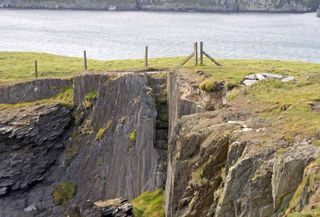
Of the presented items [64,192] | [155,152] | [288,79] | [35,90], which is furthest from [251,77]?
[35,90]

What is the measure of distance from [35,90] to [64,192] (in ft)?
30.8

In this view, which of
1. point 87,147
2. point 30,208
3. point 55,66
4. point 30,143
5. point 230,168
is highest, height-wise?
point 230,168

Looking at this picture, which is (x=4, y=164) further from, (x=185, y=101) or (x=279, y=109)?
(x=279, y=109)

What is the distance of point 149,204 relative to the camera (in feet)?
114

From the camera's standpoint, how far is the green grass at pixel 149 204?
3319 cm

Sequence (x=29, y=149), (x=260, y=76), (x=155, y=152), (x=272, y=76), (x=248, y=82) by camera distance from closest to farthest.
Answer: (x=248, y=82) → (x=272, y=76) → (x=260, y=76) → (x=155, y=152) → (x=29, y=149)

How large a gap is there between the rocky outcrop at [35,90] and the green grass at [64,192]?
805 cm

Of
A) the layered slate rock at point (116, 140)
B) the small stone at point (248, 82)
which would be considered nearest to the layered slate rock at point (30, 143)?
the layered slate rock at point (116, 140)

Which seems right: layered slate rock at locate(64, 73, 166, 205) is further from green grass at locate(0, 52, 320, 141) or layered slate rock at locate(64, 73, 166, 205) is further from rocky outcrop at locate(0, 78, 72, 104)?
green grass at locate(0, 52, 320, 141)

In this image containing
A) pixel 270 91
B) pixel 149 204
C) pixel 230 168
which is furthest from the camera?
pixel 149 204

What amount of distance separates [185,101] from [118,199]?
Answer: 7741mm

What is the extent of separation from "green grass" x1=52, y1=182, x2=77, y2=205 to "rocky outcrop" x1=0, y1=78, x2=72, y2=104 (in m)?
8.05

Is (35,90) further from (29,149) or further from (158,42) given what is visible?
(158,42)

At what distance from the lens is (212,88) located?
108ft
